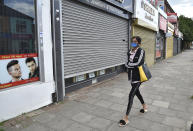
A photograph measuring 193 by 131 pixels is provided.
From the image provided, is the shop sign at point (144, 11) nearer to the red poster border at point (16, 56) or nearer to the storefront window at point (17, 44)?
the storefront window at point (17, 44)

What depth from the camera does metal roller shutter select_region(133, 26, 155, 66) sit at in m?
10.8

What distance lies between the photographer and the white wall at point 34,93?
11.4 ft

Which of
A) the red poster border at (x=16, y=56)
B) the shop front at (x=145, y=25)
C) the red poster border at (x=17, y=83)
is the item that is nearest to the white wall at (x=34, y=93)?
the red poster border at (x=17, y=83)

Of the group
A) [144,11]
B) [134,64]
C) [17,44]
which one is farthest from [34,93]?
[144,11]

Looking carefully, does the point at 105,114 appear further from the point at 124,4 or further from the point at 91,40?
the point at 124,4

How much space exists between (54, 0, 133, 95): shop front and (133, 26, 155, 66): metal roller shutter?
2138mm

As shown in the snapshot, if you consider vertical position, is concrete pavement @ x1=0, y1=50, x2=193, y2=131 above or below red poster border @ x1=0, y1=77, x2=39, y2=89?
below

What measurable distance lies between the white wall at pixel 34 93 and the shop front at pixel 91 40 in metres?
0.36

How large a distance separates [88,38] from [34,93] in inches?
116

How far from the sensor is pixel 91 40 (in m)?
6.31

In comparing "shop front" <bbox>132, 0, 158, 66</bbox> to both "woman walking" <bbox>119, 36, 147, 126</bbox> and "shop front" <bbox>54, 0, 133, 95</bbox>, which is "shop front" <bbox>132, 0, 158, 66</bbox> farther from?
"woman walking" <bbox>119, 36, 147, 126</bbox>

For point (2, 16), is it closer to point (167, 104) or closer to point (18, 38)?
point (18, 38)

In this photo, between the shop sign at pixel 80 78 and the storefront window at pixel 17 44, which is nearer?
the storefront window at pixel 17 44

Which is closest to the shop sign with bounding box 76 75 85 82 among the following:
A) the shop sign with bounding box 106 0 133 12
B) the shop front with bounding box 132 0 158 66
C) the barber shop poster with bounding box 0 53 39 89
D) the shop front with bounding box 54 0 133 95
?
the shop front with bounding box 54 0 133 95
